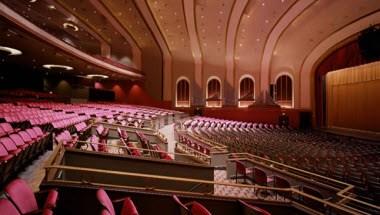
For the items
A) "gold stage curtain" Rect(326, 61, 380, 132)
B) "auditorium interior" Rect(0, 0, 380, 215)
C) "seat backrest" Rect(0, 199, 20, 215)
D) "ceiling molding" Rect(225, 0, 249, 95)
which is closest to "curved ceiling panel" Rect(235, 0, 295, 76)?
"auditorium interior" Rect(0, 0, 380, 215)

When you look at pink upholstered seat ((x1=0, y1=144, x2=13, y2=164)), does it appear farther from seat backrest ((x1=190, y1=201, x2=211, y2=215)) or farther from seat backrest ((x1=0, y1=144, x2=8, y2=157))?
seat backrest ((x1=190, y1=201, x2=211, y2=215))

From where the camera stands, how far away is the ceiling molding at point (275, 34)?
1045cm

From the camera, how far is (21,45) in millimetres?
8336

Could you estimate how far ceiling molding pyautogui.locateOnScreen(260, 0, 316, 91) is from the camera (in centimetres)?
1045

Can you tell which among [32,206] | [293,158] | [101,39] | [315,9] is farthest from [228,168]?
[101,39]

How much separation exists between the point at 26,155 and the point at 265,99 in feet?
44.8

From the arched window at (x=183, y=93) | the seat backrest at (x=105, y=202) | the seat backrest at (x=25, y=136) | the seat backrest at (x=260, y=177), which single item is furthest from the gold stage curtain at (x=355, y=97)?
the seat backrest at (x=105, y=202)

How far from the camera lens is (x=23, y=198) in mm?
1707

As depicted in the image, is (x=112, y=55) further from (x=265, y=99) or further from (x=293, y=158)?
(x=293, y=158)

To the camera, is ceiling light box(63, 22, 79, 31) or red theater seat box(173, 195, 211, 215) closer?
red theater seat box(173, 195, 211, 215)

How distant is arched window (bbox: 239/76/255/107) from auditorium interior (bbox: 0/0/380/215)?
0.06m

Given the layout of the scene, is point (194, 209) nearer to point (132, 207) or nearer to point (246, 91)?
point (132, 207)

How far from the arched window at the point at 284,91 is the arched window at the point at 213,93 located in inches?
122

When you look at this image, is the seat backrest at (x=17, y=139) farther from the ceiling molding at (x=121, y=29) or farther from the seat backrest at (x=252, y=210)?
the ceiling molding at (x=121, y=29)
